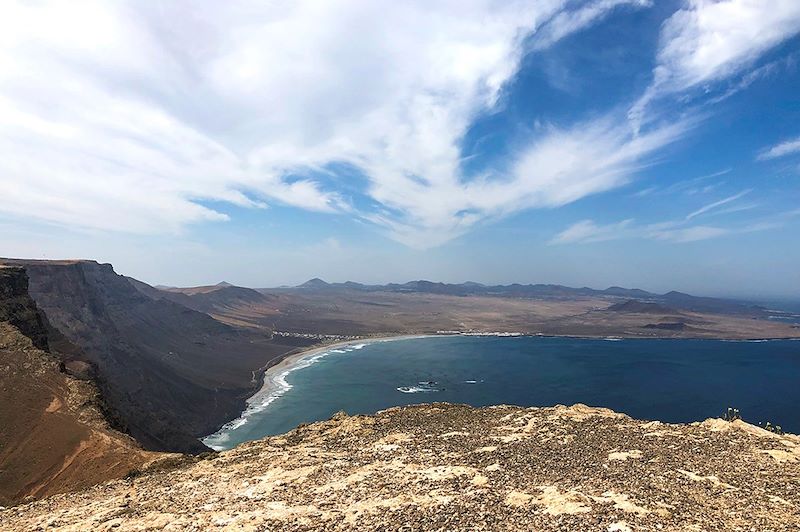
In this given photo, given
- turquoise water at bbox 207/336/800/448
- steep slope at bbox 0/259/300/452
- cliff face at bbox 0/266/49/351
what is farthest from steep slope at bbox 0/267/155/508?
turquoise water at bbox 207/336/800/448

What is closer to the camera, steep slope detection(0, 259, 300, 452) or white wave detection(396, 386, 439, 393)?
steep slope detection(0, 259, 300, 452)

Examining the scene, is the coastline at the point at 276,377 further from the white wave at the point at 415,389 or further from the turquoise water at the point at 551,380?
the white wave at the point at 415,389

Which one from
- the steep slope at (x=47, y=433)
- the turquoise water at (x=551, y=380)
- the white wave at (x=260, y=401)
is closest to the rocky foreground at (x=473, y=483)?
the steep slope at (x=47, y=433)

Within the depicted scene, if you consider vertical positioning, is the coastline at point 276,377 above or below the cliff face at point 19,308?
below

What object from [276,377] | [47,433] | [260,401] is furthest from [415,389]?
[47,433]

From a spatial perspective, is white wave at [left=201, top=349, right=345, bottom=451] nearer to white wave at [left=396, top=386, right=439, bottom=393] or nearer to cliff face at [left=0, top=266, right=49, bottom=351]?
white wave at [left=396, top=386, right=439, bottom=393]
